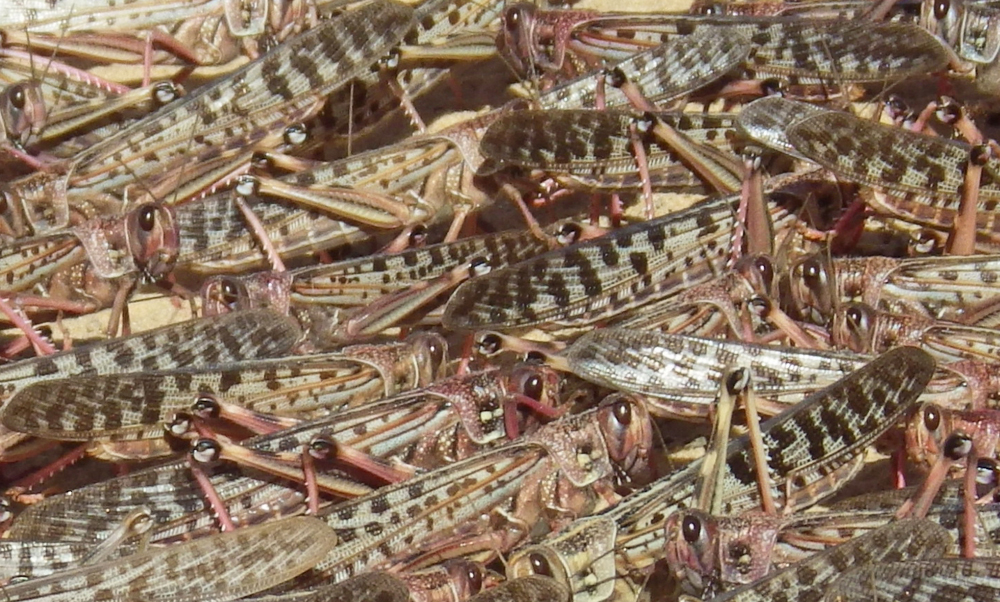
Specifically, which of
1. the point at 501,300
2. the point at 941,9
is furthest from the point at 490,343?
the point at 941,9

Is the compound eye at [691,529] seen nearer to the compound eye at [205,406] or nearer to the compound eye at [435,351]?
the compound eye at [435,351]

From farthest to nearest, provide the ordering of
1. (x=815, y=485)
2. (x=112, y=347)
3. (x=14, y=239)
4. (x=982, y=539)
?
(x=14, y=239)
(x=112, y=347)
(x=815, y=485)
(x=982, y=539)

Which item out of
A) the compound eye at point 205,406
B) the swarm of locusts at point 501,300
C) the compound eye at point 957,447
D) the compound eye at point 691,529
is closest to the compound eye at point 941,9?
the swarm of locusts at point 501,300

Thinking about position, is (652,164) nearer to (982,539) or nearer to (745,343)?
(745,343)

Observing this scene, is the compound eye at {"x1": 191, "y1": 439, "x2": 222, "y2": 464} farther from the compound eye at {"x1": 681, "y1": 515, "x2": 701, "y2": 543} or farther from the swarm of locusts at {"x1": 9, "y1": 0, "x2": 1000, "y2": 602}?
the compound eye at {"x1": 681, "y1": 515, "x2": 701, "y2": 543}

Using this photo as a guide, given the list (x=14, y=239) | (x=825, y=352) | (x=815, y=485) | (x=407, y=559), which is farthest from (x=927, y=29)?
(x=14, y=239)

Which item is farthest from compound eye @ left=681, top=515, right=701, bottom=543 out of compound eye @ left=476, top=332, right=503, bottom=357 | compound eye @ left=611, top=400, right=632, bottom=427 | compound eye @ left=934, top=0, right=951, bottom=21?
compound eye @ left=934, top=0, right=951, bottom=21

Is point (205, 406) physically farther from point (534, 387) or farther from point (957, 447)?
point (957, 447)
